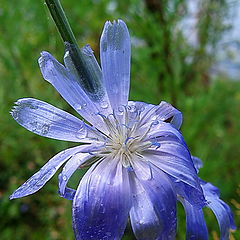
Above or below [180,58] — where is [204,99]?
below

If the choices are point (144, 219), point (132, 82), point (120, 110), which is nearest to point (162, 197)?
point (144, 219)

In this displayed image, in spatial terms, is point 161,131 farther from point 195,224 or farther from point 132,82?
point 132,82

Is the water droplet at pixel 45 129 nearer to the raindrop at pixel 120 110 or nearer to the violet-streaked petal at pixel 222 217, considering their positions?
the raindrop at pixel 120 110

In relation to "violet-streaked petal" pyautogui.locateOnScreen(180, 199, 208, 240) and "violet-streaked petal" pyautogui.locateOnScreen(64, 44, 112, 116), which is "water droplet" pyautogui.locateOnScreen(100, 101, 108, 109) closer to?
"violet-streaked petal" pyautogui.locateOnScreen(64, 44, 112, 116)

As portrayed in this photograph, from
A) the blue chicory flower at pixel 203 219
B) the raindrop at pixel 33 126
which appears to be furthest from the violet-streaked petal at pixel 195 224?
the raindrop at pixel 33 126

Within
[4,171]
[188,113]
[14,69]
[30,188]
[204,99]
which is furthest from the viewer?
[4,171]

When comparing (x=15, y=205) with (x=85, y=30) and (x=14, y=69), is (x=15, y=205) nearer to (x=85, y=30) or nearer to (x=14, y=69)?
(x=14, y=69)

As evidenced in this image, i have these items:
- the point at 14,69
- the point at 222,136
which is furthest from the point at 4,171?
the point at 222,136
